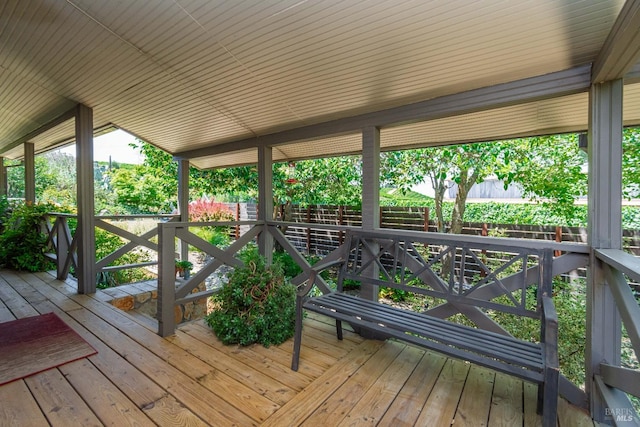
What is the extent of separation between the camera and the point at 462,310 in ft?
7.09

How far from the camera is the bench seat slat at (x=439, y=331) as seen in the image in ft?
4.79

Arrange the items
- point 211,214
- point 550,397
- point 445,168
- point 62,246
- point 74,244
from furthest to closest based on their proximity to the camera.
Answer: point 211,214, point 445,168, point 62,246, point 74,244, point 550,397

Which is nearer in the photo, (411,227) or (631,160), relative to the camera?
(631,160)

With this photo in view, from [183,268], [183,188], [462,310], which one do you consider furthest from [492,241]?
[183,188]

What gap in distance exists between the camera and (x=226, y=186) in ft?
22.7

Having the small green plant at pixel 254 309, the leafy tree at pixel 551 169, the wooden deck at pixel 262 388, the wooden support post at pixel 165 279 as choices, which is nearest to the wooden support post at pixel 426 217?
the leafy tree at pixel 551 169

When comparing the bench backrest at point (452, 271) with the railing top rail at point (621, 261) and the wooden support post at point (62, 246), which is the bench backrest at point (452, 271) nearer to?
the railing top rail at point (621, 261)

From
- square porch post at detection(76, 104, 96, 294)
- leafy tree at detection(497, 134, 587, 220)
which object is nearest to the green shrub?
square porch post at detection(76, 104, 96, 294)

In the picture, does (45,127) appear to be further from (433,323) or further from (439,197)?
(439,197)

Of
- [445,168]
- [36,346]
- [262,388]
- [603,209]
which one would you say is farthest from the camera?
[445,168]

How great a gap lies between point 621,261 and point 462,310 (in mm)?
1018

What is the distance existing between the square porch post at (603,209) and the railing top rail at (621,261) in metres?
0.11

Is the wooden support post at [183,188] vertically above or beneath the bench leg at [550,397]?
above

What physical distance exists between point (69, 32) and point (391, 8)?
2.46 m
